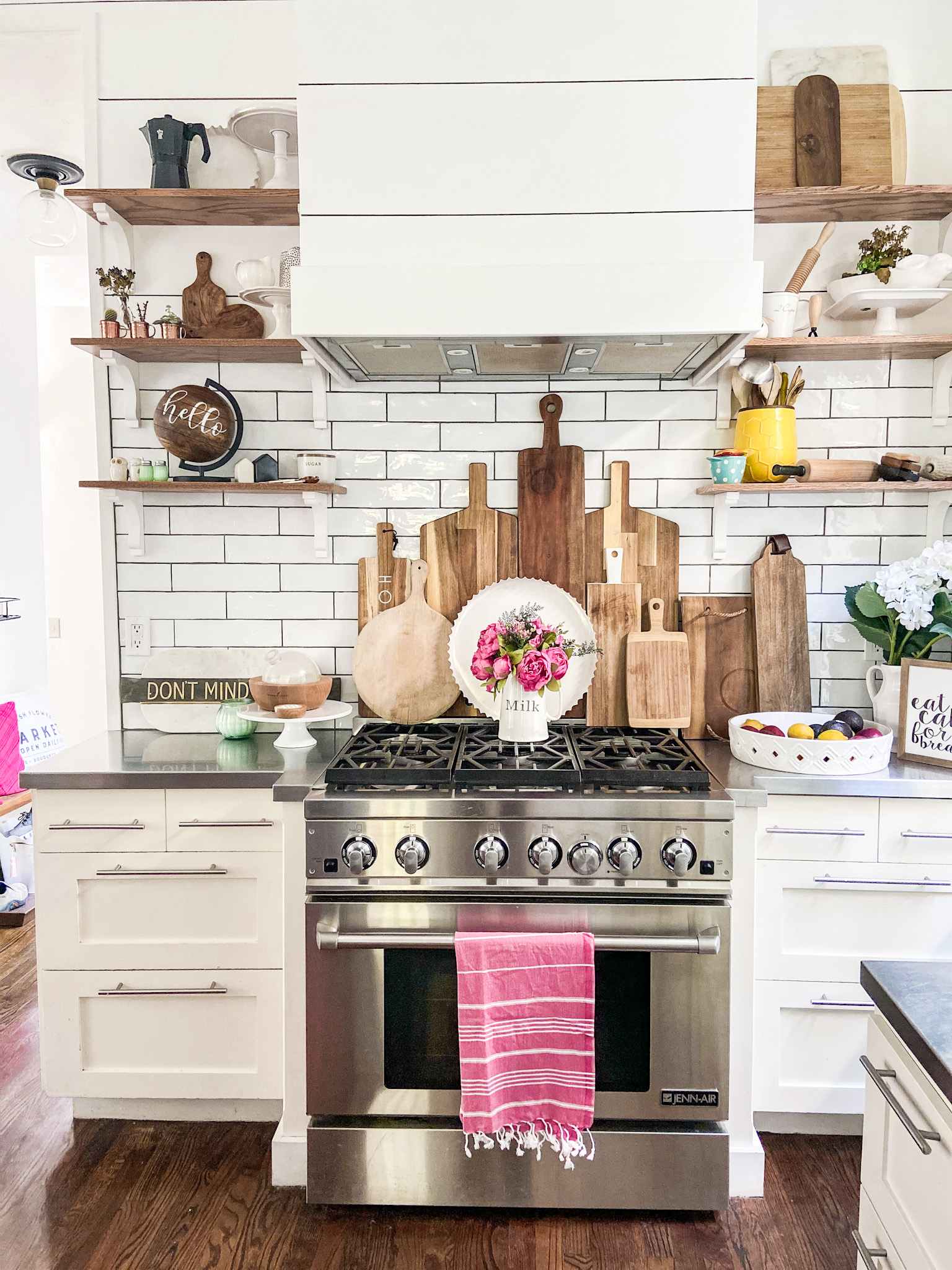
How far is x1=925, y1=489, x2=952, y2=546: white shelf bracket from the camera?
2469 mm

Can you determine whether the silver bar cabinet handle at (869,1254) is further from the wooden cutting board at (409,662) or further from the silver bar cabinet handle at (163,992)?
the wooden cutting board at (409,662)

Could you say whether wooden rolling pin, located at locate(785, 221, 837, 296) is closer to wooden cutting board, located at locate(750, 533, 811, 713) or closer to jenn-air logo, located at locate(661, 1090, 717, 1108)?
wooden cutting board, located at locate(750, 533, 811, 713)

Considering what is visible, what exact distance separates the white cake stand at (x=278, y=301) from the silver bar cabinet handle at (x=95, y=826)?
4.32ft

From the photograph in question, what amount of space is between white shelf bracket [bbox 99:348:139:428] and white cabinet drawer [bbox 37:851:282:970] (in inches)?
49.7

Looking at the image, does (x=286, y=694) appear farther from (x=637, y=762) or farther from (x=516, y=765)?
(x=637, y=762)

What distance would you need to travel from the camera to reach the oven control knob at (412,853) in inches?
74.4

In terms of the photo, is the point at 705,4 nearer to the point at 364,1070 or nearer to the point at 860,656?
the point at 860,656

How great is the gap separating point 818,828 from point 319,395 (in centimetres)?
177

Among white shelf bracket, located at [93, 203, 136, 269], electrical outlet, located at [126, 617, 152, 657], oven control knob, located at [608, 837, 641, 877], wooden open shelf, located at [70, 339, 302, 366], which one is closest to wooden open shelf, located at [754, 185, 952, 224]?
wooden open shelf, located at [70, 339, 302, 366]

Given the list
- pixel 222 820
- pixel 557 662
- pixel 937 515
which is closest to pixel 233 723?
pixel 222 820

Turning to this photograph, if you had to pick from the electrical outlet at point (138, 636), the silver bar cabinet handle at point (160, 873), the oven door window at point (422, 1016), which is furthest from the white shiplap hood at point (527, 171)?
the oven door window at point (422, 1016)

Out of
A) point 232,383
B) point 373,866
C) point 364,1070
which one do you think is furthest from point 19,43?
point 364,1070

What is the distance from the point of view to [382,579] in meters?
2.56

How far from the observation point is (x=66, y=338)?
5.80m
